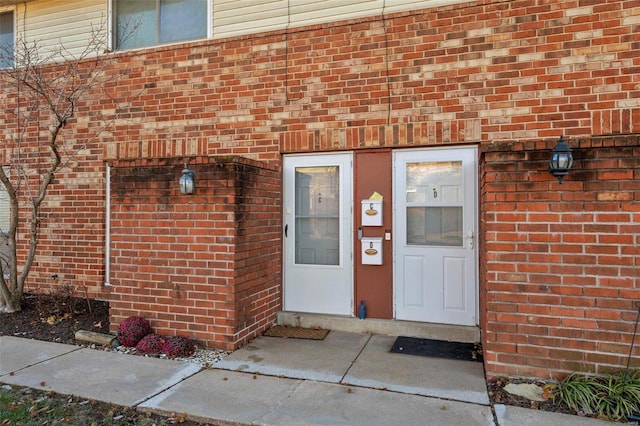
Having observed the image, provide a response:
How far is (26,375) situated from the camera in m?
3.83

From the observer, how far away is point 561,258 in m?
3.58

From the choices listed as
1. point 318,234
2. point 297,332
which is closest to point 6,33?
point 318,234

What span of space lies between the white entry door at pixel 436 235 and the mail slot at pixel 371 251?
210 mm

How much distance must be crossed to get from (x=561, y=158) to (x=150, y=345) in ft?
13.3

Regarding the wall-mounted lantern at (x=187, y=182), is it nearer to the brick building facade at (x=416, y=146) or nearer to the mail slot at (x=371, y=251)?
the brick building facade at (x=416, y=146)

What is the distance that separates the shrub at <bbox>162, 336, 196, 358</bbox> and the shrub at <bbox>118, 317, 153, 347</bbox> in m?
0.34

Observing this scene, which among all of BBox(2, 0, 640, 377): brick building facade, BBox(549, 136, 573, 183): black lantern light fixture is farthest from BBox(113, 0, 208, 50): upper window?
BBox(549, 136, 573, 183): black lantern light fixture

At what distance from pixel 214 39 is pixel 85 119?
7.48 feet

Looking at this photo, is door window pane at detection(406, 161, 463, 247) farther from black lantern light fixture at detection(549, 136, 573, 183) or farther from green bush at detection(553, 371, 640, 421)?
green bush at detection(553, 371, 640, 421)

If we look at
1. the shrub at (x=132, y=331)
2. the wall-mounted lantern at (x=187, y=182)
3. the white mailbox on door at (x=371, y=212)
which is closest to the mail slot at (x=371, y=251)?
the white mailbox on door at (x=371, y=212)

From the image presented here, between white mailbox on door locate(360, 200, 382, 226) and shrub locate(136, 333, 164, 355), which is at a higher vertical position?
white mailbox on door locate(360, 200, 382, 226)

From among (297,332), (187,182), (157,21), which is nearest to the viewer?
(187,182)

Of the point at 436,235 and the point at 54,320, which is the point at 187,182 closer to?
the point at 54,320

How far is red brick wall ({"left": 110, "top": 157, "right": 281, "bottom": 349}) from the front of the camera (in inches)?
178
